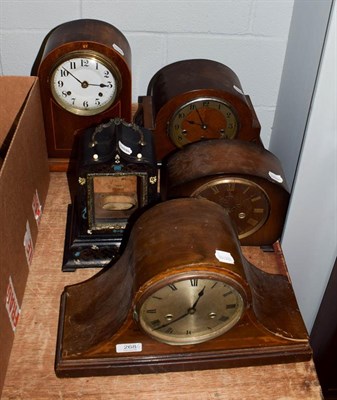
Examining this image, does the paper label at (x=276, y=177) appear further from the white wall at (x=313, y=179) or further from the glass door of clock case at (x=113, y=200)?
the glass door of clock case at (x=113, y=200)

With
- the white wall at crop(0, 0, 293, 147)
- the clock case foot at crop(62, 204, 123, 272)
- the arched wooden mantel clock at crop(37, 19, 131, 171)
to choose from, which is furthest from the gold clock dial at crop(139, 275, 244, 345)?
the white wall at crop(0, 0, 293, 147)

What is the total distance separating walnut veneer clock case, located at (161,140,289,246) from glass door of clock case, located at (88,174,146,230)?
9 cm

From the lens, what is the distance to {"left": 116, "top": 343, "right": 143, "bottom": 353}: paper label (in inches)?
48.9

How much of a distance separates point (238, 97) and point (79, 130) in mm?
474

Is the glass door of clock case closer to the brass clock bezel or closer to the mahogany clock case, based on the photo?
the mahogany clock case

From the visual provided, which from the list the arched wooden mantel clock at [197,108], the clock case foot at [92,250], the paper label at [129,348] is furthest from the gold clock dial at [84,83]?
the paper label at [129,348]

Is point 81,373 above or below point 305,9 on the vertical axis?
below

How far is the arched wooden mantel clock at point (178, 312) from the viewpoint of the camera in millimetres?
1154

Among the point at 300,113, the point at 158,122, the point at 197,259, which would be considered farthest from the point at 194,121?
the point at 197,259

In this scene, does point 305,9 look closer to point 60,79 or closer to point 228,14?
point 228,14

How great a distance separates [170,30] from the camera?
1.79m

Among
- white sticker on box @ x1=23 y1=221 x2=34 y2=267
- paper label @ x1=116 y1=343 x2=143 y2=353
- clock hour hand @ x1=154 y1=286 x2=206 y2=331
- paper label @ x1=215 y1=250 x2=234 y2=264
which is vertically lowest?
paper label @ x1=116 y1=343 x2=143 y2=353

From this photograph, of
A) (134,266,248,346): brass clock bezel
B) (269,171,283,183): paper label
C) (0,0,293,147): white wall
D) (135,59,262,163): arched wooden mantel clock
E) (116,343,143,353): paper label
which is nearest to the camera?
(134,266,248,346): brass clock bezel

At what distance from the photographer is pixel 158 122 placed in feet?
5.34
